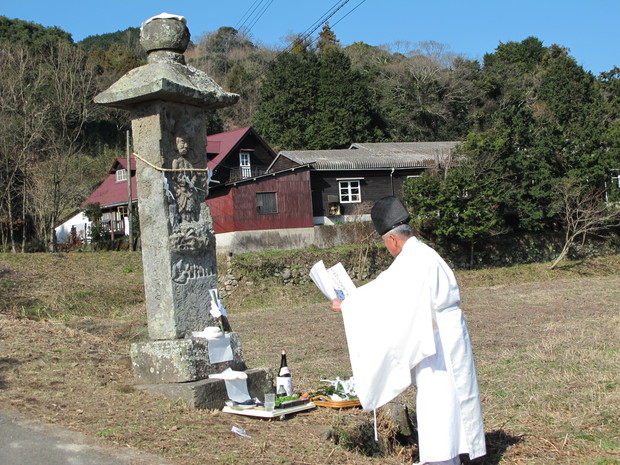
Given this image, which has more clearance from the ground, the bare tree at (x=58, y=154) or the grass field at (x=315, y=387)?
the bare tree at (x=58, y=154)

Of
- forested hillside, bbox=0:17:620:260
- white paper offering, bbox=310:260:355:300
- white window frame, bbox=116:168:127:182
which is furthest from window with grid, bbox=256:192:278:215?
white paper offering, bbox=310:260:355:300

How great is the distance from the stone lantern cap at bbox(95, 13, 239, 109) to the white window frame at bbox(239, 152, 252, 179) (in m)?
29.4

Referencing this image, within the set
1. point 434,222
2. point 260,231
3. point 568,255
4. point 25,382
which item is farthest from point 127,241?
point 25,382

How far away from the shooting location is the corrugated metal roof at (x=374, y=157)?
99.4ft

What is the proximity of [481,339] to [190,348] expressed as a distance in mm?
6508

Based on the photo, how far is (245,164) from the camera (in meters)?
35.6

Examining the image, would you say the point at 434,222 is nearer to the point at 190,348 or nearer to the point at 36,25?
the point at 190,348

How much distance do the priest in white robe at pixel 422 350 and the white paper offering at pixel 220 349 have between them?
1.75 m

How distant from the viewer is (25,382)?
18.3ft

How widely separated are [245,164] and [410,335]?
106 feet

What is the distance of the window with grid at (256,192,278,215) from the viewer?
27.5 m

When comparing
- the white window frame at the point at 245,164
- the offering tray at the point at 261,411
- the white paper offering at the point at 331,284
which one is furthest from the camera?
the white window frame at the point at 245,164

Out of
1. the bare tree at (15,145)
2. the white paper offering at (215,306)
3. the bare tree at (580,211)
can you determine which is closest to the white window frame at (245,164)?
the bare tree at (15,145)

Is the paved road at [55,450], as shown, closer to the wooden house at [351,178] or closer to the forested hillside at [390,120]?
the forested hillside at [390,120]
